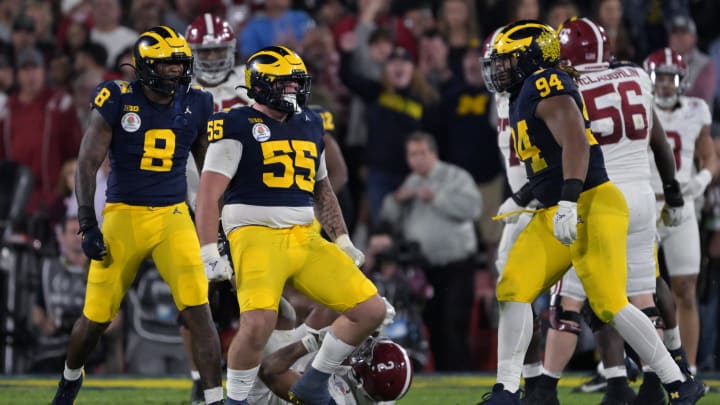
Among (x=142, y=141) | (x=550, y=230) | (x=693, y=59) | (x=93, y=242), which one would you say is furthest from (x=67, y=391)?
(x=693, y=59)

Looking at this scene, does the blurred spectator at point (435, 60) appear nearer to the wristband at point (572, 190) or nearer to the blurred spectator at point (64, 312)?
the blurred spectator at point (64, 312)

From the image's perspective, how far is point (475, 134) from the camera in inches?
432

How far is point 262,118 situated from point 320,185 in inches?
19.6

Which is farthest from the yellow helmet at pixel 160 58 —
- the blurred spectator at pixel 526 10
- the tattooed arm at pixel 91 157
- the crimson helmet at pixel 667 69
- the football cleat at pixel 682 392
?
the blurred spectator at pixel 526 10

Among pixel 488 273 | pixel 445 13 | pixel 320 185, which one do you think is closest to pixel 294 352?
pixel 320 185

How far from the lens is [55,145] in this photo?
36.2ft

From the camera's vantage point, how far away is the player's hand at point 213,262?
247 inches

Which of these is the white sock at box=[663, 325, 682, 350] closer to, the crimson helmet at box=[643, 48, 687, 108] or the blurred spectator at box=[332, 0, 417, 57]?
the crimson helmet at box=[643, 48, 687, 108]

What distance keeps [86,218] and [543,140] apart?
2.05m

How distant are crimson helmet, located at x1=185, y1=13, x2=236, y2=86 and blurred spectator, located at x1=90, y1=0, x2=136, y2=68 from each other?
3836mm

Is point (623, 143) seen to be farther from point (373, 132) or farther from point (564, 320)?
point (373, 132)

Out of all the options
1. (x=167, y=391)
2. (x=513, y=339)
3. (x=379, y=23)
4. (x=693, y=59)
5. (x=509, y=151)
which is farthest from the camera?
(x=379, y=23)

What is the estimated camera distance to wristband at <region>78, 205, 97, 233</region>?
653 centimetres

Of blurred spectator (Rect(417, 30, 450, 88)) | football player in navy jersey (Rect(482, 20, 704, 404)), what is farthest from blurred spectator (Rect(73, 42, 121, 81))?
football player in navy jersey (Rect(482, 20, 704, 404))
